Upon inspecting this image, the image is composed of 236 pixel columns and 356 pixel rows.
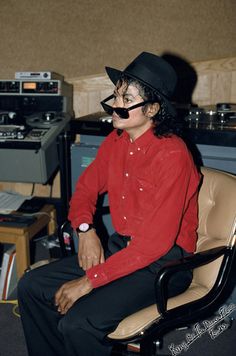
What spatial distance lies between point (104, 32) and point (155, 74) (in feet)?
5.30

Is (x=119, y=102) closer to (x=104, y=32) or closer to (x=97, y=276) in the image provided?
(x=97, y=276)

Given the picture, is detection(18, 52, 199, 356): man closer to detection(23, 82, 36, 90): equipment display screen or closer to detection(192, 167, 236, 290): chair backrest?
detection(192, 167, 236, 290): chair backrest

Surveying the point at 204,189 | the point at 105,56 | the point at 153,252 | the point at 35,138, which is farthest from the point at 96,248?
the point at 105,56

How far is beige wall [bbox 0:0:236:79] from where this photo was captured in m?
2.97

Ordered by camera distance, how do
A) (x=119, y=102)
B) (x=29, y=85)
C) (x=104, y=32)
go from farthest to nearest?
(x=104, y=32)
(x=29, y=85)
(x=119, y=102)

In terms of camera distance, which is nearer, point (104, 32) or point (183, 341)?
point (183, 341)

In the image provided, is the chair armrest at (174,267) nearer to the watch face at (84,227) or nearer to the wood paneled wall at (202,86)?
the watch face at (84,227)

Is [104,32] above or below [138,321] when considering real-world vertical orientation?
above

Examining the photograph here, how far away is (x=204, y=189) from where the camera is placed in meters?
1.74

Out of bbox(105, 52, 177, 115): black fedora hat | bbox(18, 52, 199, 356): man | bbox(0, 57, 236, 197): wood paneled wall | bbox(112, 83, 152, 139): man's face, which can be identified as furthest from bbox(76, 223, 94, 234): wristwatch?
bbox(0, 57, 236, 197): wood paneled wall

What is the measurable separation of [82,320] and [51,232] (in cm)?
133

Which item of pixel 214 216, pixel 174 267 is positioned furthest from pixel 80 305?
pixel 214 216

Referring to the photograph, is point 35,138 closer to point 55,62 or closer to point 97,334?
point 55,62

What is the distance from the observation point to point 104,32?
10.1 ft
